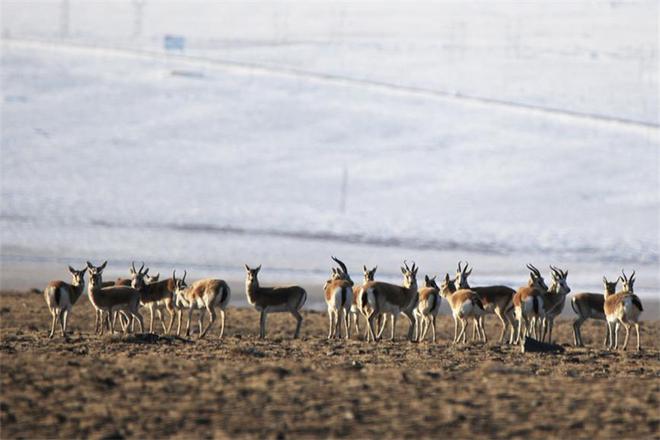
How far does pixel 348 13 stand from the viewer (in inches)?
3381

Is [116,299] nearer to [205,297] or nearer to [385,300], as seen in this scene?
[205,297]

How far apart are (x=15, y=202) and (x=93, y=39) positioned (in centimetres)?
2890

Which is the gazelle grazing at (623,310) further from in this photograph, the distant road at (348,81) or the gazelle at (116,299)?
the distant road at (348,81)

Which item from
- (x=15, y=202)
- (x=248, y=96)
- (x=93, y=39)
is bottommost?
(x=15, y=202)

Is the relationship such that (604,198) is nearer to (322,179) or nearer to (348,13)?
(322,179)

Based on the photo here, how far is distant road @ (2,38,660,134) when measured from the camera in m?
65.8

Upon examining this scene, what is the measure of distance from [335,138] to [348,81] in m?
10.1

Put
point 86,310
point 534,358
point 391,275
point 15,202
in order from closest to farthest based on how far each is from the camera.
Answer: point 534,358 < point 86,310 < point 391,275 < point 15,202

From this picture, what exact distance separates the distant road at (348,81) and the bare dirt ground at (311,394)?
1996 inches

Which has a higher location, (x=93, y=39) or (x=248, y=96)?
(x=93, y=39)

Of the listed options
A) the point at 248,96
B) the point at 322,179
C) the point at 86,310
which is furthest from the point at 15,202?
the point at 86,310

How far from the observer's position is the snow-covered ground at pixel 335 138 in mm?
46906

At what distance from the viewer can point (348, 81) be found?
234ft

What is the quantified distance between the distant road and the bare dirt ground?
5070 cm
